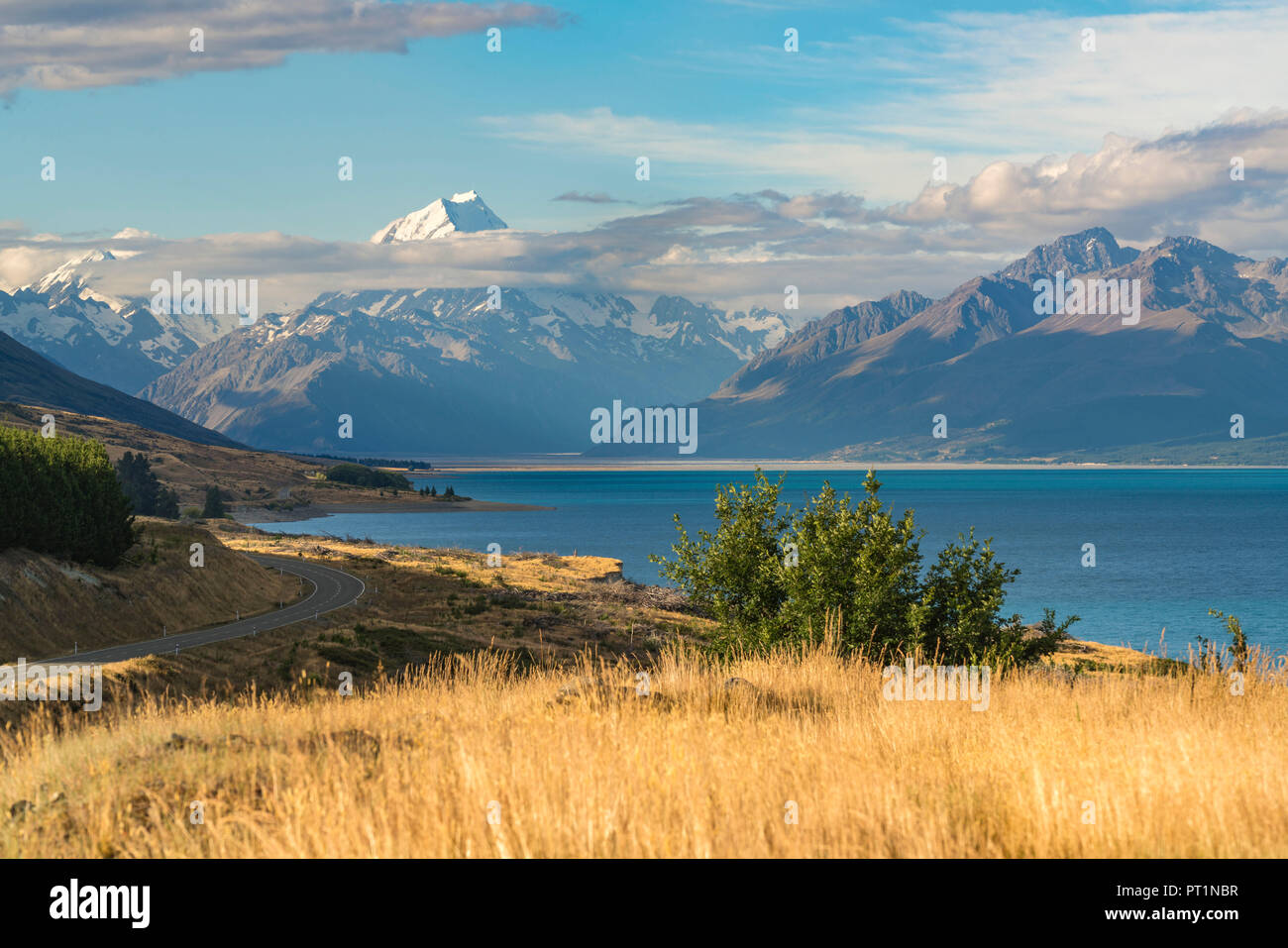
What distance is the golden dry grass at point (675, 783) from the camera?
282 inches

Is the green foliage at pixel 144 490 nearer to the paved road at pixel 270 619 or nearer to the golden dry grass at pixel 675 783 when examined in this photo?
the paved road at pixel 270 619

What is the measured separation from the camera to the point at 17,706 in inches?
1328

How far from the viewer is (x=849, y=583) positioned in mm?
29391

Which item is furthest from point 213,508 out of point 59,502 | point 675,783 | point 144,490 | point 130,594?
point 675,783

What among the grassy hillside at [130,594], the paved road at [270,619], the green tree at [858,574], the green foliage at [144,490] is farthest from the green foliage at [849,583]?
the green foliage at [144,490]

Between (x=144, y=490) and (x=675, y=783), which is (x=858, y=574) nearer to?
(x=675, y=783)

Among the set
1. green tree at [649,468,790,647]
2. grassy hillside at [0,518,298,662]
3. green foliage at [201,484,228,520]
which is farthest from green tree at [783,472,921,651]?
green foliage at [201,484,228,520]

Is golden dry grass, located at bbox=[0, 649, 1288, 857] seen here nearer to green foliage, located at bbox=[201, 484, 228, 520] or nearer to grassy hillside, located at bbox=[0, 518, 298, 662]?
grassy hillside, located at bbox=[0, 518, 298, 662]

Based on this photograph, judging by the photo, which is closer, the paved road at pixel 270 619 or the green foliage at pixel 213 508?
the paved road at pixel 270 619

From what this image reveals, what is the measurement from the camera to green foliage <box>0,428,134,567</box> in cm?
5841

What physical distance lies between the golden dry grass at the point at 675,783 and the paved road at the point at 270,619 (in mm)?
38684

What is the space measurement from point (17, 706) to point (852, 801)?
3496cm

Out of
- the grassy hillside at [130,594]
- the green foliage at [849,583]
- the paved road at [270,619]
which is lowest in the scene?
the paved road at [270,619]

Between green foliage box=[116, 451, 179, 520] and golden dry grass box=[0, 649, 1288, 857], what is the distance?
5685 inches
